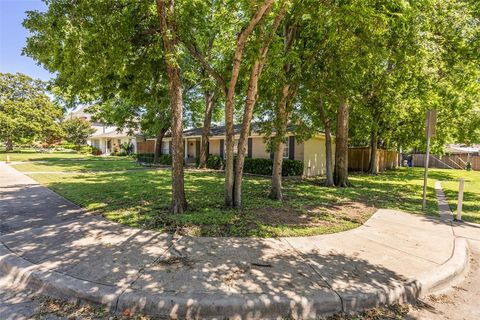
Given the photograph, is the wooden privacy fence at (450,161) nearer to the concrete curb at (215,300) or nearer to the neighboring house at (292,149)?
the neighboring house at (292,149)

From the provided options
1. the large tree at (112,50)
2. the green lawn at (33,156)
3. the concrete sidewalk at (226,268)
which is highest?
the large tree at (112,50)

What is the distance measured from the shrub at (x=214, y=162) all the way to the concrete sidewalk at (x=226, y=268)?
15430 mm

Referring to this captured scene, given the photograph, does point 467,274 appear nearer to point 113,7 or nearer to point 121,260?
point 121,260

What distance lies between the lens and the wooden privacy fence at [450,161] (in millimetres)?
30859

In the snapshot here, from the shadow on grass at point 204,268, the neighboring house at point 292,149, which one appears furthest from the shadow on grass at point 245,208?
the neighboring house at point 292,149

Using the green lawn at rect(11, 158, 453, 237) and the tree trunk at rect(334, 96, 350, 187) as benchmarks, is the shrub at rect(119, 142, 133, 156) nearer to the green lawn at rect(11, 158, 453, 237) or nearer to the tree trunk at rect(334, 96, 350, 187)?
the green lawn at rect(11, 158, 453, 237)

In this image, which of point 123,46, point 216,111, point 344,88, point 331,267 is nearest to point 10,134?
point 216,111

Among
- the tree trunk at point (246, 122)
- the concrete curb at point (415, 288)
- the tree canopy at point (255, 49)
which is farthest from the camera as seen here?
the tree trunk at point (246, 122)

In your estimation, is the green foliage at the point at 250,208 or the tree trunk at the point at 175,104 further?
the tree trunk at the point at 175,104

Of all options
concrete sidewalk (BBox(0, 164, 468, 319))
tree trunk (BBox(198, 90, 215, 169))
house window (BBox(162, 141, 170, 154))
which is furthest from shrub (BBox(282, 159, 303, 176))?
house window (BBox(162, 141, 170, 154))

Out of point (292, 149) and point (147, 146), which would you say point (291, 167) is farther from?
point (147, 146)

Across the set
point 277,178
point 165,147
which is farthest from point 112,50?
point 165,147

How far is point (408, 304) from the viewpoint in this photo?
3670mm

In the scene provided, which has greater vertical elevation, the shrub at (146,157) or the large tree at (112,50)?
the large tree at (112,50)
